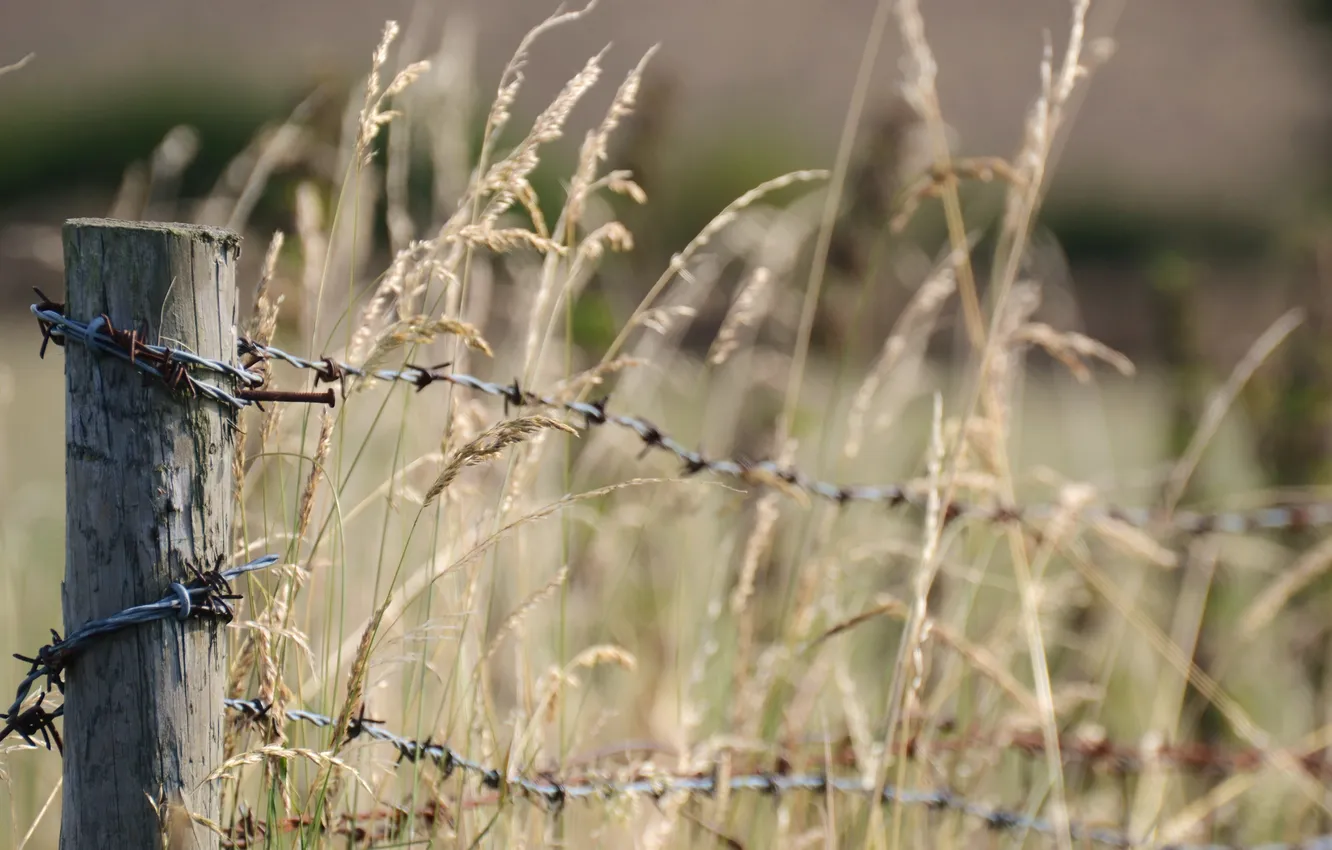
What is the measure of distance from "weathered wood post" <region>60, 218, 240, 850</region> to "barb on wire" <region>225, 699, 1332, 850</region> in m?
0.13

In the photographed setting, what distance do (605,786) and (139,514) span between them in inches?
23.8

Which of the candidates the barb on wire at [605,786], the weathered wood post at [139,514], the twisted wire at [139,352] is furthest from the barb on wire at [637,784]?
the twisted wire at [139,352]

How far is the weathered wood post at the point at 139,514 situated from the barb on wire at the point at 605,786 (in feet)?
0.43

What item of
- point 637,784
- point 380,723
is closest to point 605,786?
point 637,784

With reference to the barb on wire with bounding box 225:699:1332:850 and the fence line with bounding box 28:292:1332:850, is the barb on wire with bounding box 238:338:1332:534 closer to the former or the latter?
the fence line with bounding box 28:292:1332:850

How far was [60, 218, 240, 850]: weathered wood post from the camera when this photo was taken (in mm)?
981

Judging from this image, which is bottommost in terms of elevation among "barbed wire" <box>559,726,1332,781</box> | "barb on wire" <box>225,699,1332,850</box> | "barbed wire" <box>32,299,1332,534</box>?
"barbed wire" <box>559,726,1332,781</box>

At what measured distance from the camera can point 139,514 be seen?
3.26 ft

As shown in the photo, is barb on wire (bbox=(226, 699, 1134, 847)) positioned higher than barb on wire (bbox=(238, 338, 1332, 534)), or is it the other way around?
barb on wire (bbox=(238, 338, 1332, 534))

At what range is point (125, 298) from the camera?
98 centimetres

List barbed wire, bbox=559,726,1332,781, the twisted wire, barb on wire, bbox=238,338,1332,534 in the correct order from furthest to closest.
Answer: barbed wire, bbox=559,726,1332,781
barb on wire, bbox=238,338,1332,534
the twisted wire

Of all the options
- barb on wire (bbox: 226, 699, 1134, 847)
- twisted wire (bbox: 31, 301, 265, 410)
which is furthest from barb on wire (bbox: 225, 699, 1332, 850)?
twisted wire (bbox: 31, 301, 265, 410)

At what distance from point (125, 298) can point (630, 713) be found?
76.2 inches

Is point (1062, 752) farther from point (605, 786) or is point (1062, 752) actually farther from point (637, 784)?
point (605, 786)
